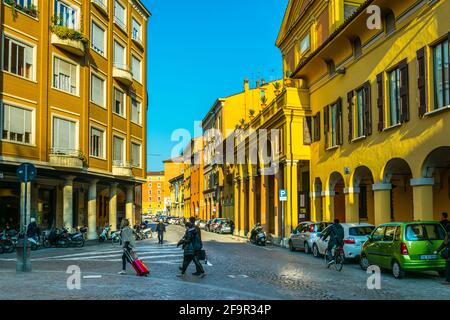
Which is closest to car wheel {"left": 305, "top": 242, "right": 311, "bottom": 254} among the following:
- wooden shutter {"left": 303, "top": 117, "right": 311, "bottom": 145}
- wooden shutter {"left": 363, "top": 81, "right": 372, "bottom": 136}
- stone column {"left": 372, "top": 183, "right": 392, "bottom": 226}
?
stone column {"left": 372, "top": 183, "right": 392, "bottom": 226}

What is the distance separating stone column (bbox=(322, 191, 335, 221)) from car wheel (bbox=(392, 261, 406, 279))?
1374cm

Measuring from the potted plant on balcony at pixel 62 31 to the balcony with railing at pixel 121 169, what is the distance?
10.4m

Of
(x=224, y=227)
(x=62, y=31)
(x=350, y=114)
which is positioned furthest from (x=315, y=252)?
(x=224, y=227)

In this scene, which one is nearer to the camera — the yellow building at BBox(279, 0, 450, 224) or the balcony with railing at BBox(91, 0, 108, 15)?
the yellow building at BBox(279, 0, 450, 224)

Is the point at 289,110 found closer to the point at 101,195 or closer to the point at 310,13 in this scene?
the point at 310,13

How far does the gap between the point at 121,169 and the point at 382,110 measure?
22.3 meters

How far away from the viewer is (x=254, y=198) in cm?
4388

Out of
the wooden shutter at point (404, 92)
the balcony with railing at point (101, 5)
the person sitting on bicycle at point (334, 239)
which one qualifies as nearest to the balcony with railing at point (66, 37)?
the balcony with railing at point (101, 5)

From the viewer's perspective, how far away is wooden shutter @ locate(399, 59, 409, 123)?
20.1 metres

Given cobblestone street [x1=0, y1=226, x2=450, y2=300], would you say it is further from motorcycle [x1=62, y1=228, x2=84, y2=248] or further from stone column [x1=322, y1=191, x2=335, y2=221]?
motorcycle [x1=62, y1=228, x2=84, y2=248]

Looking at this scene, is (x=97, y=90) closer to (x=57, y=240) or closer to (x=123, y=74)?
(x=123, y=74)

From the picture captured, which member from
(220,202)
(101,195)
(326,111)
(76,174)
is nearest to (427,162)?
(326,111)
